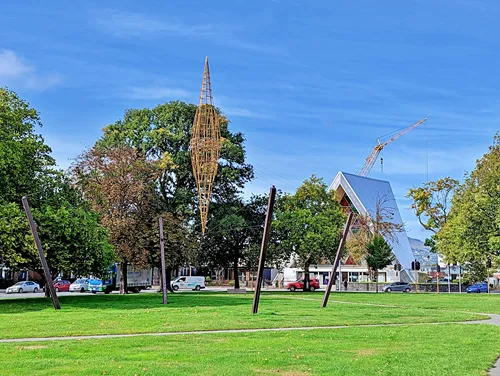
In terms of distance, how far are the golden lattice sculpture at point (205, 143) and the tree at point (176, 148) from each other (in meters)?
2.51

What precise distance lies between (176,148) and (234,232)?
31.6 feet

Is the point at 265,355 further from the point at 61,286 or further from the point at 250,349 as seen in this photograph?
the point at 61,286

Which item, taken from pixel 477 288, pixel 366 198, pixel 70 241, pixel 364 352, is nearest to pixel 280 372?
pixel 364 352

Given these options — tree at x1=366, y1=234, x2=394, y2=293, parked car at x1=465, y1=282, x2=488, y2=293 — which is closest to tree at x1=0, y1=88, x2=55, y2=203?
tree at x1=366, y1=234, x2=394, y2=293

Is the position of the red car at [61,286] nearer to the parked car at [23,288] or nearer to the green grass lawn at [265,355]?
the parked car at [23,288]

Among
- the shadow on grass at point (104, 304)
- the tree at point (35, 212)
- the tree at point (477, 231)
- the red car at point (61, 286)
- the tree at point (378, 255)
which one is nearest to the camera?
the shadow on grass at point (104, 304)

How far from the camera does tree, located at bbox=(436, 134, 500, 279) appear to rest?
165 ft

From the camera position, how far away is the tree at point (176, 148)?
5791cm

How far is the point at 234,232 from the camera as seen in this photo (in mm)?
57938

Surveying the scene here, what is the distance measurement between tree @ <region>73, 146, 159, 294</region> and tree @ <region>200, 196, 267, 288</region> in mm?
8312

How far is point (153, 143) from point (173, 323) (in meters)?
39.6

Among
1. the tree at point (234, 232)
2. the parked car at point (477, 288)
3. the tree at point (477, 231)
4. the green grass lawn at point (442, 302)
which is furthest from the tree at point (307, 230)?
the parked car at point (477, 288)

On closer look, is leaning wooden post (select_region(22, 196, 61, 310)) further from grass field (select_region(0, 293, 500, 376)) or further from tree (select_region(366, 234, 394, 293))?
tree (select_region(366, 234, 394, 293))

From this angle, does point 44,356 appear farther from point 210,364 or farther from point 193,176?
point 193,176
